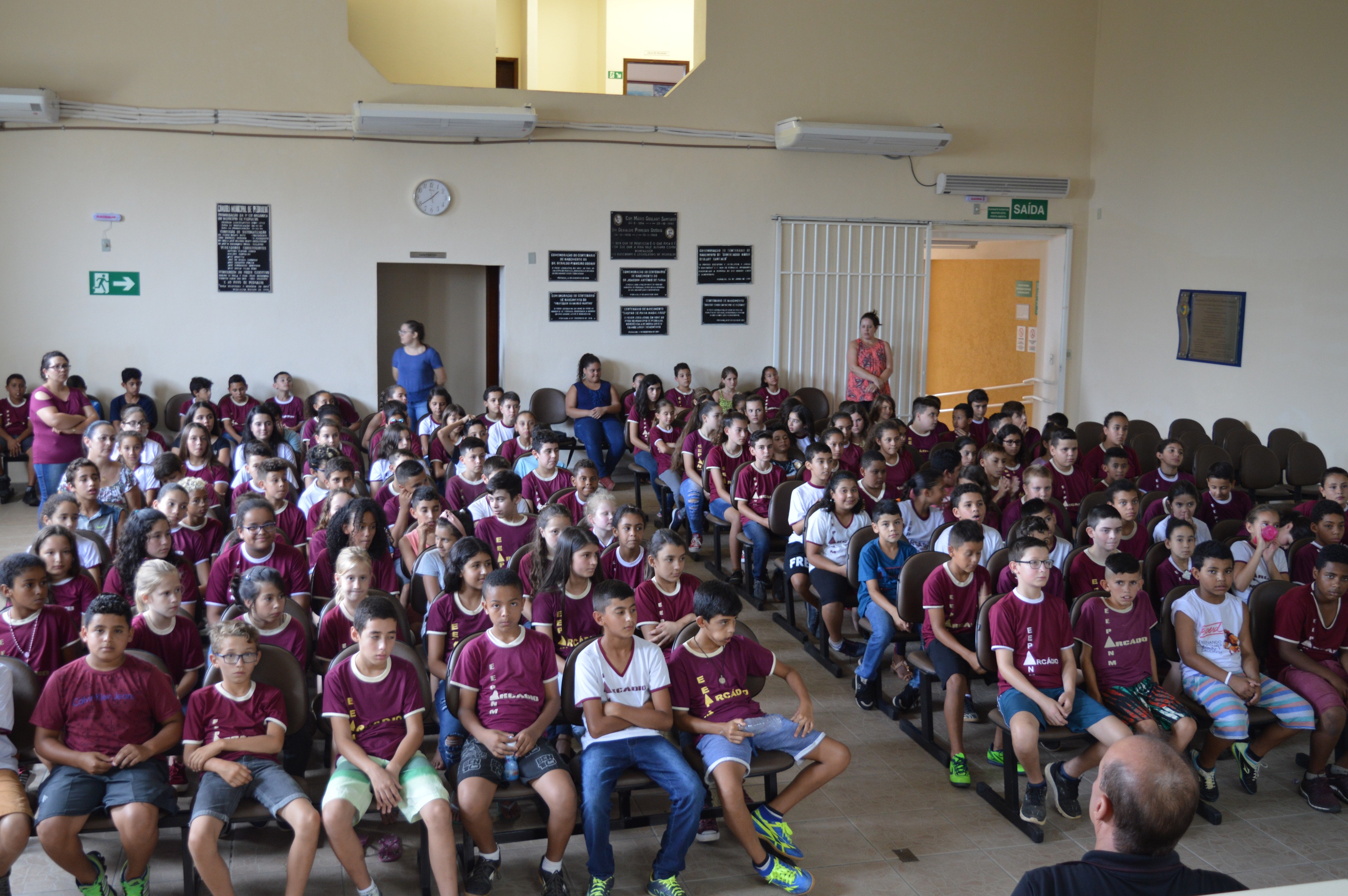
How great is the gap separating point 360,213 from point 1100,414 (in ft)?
26.3

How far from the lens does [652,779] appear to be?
3.58m

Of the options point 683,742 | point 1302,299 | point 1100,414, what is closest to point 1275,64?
point 1302,299

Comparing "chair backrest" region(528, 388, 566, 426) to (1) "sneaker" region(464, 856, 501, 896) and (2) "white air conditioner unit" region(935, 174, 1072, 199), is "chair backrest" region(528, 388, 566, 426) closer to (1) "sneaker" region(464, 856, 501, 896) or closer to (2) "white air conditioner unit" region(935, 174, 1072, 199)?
(2) "white air conditioner unit" region(935, 174, 1072, 199)

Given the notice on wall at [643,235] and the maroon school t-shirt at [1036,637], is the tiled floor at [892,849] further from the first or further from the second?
the notice on wall at [643,235]

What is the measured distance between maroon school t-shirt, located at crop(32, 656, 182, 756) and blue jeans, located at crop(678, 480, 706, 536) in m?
4.45

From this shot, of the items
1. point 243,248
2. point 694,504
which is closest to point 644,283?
point 694,504

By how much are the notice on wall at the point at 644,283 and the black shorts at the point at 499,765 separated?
7.20 m

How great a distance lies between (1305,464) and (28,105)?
10776 millimetres

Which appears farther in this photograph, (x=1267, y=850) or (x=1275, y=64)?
(x=1275, y=64)

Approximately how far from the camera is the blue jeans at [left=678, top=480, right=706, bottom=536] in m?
7.51

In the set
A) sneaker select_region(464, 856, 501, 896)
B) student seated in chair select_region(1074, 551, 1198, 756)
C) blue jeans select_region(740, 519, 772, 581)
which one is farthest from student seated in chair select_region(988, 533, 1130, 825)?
blue jeans select_region(740, 519, 772, 581)

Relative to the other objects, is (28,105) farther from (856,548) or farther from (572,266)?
(856,548)

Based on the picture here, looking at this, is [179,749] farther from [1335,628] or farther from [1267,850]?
[1335,628]

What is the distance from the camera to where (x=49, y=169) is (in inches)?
353
